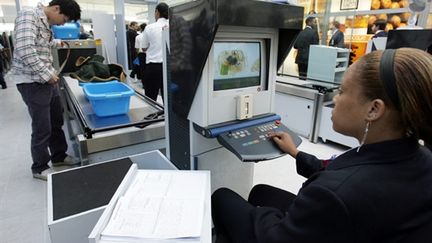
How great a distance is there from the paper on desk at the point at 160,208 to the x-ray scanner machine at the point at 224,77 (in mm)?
239

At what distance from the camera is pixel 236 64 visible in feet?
4.53

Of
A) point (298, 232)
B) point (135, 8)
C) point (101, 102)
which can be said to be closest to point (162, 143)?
point (101, 102)

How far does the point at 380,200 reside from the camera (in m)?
0.67

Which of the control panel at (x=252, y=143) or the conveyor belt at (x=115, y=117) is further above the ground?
the control panel at (x=252, y=143)

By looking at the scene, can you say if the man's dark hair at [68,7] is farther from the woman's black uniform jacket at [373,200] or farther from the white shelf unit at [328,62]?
the white shelf unit at [328,62]

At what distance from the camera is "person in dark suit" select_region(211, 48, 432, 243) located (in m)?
0.67

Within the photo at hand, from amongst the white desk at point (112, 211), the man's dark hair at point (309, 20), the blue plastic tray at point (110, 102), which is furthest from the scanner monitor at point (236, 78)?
the man's dark hair at point (309, 20)

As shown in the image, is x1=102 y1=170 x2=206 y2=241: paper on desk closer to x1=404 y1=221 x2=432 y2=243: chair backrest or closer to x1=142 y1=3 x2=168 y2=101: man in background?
x1=404 y1=221 x2=432 y2=243: chair backrest

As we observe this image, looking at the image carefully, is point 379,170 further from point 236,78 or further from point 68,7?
point 68,7

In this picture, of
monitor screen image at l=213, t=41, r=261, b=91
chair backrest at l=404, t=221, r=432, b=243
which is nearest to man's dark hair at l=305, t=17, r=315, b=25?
monitor screen image at l=213, t=41, r=261, b=91

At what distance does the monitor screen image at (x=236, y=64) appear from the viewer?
131 centimetres

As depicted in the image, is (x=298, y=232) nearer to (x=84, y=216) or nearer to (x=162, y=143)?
(x=84, y=216)

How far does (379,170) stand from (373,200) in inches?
3.2

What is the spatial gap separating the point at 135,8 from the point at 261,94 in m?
11.0
